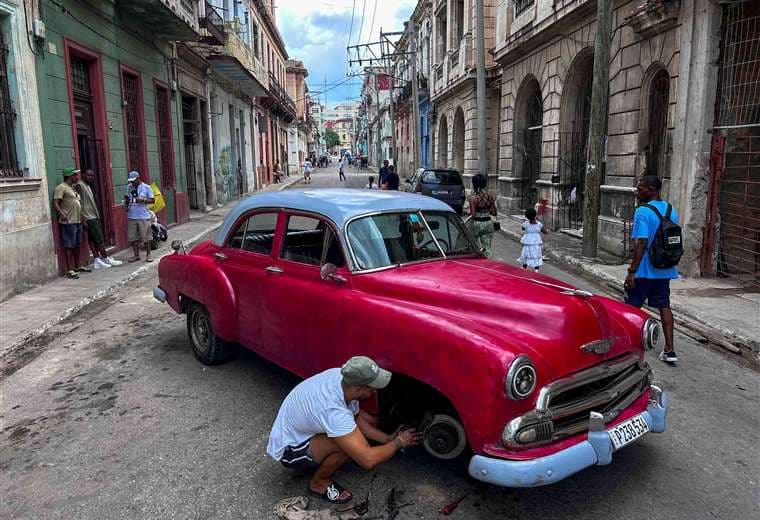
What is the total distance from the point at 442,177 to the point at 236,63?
819 centimetres

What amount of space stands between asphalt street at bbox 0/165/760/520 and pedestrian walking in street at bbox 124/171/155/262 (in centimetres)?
539

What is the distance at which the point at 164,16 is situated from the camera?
1239 centimetres

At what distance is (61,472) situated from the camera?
133 inches

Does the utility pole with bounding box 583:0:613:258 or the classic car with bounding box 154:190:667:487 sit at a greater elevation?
the utility pole with bounding box 583:0:613:258

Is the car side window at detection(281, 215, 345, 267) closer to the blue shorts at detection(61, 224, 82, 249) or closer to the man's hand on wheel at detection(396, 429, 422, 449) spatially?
the man's hand on wheel at detection(396, 429, 422, 449)

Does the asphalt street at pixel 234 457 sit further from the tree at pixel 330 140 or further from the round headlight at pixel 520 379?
the tree at pixel 330 140

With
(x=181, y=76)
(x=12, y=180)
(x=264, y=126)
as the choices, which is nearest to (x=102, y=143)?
(x=12, y=180)

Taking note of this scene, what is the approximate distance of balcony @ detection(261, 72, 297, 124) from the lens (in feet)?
106

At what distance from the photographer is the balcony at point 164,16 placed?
37.8ft

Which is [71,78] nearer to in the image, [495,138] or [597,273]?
[597,273]

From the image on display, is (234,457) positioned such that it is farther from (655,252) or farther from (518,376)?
(655,252)

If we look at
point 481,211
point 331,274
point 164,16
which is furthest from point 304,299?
point 164,16

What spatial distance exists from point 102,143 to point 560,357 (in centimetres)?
1034

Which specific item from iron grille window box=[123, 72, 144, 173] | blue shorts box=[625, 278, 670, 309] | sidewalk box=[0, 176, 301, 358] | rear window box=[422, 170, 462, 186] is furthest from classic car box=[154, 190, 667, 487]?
rear window box=[422, 170, 462, 186]
